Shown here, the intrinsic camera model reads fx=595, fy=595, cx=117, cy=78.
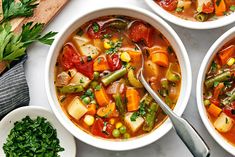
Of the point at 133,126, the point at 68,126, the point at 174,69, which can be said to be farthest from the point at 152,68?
the point at 68,126

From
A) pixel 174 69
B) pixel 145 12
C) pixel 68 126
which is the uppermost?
pixel 145 12

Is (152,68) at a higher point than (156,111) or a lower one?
higher

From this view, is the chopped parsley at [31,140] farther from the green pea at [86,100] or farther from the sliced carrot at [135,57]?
the sliced carrot at [135,57]

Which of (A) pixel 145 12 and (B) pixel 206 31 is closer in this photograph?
(A) pixel 145 12

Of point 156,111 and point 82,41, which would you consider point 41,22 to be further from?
point 156,111

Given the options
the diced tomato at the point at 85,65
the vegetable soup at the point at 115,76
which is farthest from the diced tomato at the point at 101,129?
the diced tomato at the point at 85,65

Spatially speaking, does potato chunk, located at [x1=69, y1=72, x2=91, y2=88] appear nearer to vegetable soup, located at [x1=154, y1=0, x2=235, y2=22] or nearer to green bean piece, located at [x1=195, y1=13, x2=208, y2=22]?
vegetable soup, located at [x1=154, y1=0, x2=235, y2=22]

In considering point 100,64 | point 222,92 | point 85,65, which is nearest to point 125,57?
point 100,64

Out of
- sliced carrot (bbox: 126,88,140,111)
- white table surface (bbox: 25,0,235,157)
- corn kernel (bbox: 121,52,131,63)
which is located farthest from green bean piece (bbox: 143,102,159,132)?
corn kernel (bbox: 121,52,131,63)
